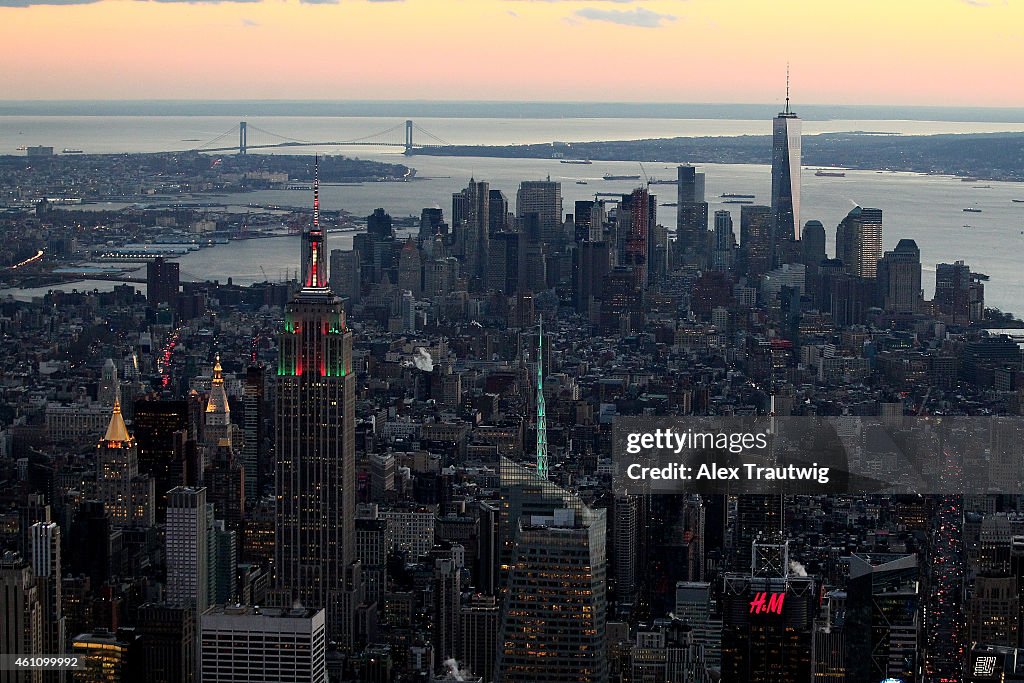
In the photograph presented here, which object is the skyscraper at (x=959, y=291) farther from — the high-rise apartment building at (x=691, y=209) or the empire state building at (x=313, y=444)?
the empire state building at (x=313, y=444)

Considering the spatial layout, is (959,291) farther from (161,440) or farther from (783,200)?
(161,440)

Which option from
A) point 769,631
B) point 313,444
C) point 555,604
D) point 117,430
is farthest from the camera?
point 117,430

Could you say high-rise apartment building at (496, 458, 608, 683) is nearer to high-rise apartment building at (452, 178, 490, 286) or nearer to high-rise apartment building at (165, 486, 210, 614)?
high-rise apartment building at (165, 486, 210, 614)

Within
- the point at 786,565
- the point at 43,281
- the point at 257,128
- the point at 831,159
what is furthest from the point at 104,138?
the point at 786,565

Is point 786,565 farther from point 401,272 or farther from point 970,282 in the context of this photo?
point 401,272

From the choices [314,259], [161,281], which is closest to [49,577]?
[314,259]

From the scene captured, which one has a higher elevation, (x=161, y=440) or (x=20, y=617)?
(x=161, y=440)

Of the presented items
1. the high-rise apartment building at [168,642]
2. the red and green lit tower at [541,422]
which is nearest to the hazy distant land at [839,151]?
the red and green lit tower at [541,422]
